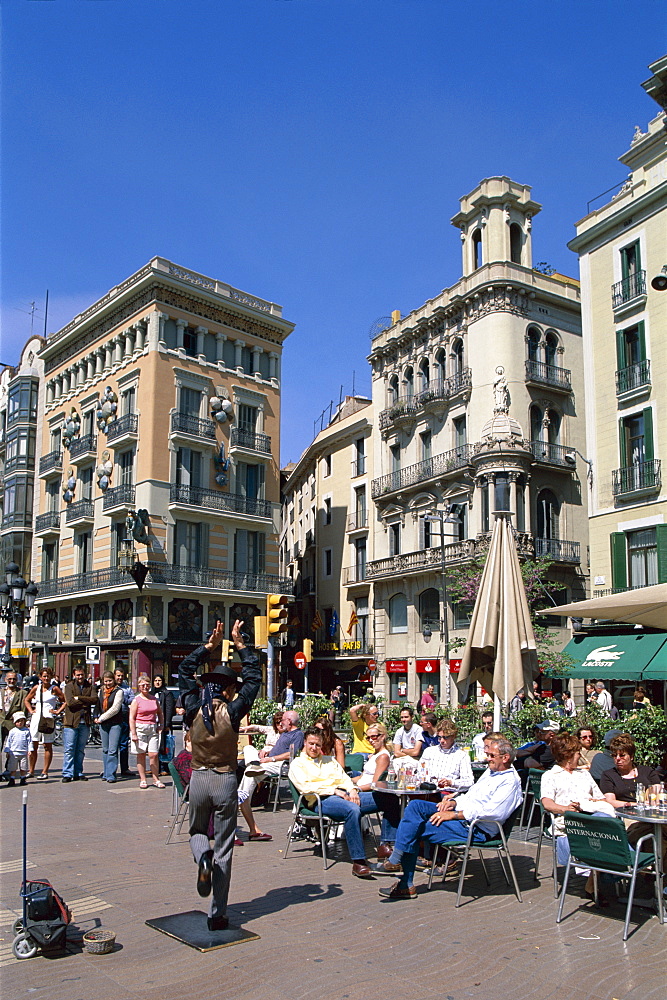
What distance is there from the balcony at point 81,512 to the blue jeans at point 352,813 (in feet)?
117

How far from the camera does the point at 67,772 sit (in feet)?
51.1

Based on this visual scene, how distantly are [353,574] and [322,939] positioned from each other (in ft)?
128

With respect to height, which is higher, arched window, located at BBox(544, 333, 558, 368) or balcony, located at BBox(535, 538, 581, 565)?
arched window, located at BBox(544, 333, 558, 368)

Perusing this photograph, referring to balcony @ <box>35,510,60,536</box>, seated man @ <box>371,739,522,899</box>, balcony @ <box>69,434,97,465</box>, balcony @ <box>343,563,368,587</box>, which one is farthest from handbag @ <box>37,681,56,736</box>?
balcony @ <box>35,510,60,536</box>

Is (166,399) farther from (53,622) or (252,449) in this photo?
(53,622)

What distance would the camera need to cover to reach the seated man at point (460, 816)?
752 centimetres

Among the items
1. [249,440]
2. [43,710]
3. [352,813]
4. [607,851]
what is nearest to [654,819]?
[607,851]

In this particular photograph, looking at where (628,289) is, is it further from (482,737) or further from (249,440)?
(482,737)

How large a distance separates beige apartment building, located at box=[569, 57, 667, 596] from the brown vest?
72.3ft

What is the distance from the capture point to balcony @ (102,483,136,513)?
39.6m

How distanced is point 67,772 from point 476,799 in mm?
10123

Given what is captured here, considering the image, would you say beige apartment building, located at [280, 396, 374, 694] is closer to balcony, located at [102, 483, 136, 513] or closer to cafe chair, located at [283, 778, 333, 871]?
balcony, located at [102, 483, 136, 513]

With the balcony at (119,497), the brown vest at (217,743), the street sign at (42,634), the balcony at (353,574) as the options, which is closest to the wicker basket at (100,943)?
the brown vest at (217,743)

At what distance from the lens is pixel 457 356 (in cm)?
3962
